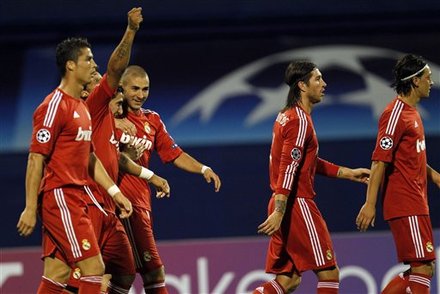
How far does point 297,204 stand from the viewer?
775cm

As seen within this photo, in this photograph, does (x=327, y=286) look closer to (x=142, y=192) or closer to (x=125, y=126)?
(x=142, y=192)

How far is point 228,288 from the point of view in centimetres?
1026

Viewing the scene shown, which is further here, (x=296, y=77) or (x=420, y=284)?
(x=296, y=77)

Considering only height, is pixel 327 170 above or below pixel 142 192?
above

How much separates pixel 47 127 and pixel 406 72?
265cm

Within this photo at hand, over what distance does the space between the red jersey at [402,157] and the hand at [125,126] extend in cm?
170

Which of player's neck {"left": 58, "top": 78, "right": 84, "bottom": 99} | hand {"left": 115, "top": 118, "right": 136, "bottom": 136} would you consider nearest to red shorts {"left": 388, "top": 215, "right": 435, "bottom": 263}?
hand {"left": 115, "top": 118, "right": 136, "bottom": 136}

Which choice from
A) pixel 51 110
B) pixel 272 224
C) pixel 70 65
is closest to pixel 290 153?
pixel 272 224

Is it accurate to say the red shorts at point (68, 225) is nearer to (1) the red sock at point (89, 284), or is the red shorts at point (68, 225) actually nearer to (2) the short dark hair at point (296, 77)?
(1) the red sock at point (89, 284)

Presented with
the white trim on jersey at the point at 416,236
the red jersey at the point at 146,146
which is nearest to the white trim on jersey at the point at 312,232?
the white trim on jersey at the point at 416,236

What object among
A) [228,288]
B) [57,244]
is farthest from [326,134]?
[57,244]

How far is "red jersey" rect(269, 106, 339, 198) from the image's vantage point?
24.9 ft

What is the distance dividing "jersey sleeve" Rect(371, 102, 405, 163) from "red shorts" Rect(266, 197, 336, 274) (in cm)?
59

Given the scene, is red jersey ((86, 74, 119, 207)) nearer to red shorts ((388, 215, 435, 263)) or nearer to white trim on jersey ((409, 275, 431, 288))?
red shorts ((388, 215, 435, 263))
